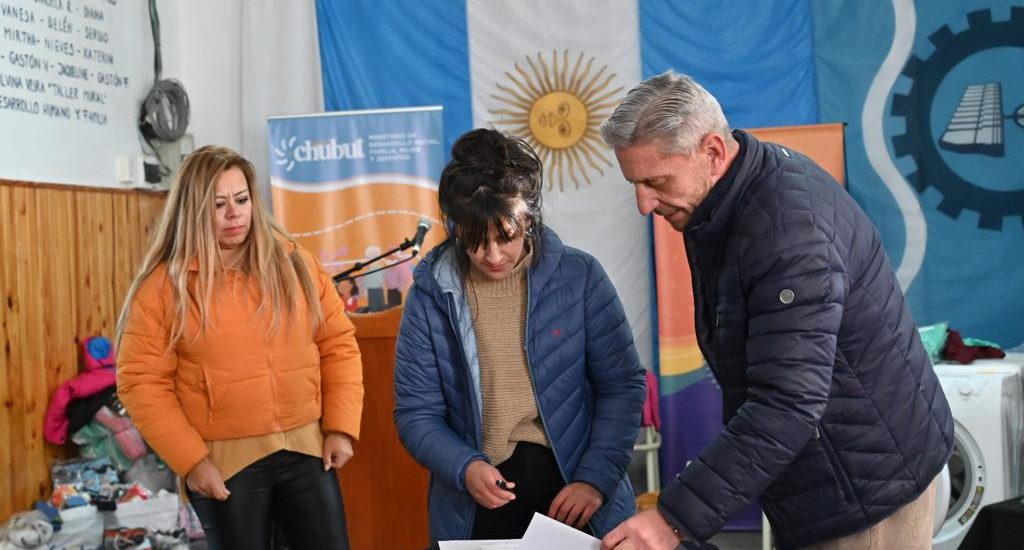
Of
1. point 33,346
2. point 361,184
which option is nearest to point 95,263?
point 33,346

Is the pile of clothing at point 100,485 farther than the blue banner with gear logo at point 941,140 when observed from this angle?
No

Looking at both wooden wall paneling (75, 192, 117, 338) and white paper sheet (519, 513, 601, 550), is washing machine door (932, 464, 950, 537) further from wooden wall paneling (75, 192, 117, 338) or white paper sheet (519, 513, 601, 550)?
wooden wall paneling (75, 192, 117, 338)

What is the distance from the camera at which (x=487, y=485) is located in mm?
1723

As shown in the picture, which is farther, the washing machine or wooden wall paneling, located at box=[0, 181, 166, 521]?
wooden wall paneling, located at box=[0, 181, 166, 521]

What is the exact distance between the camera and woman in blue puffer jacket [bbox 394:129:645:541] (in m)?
1.76

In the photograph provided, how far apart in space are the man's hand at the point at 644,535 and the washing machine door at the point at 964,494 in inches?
105

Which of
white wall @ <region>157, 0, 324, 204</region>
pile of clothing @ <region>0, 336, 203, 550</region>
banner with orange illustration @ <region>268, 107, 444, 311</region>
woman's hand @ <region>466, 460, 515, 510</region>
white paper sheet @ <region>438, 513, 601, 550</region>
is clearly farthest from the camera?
white wall @ <region>157, 0, 324, 204</region>

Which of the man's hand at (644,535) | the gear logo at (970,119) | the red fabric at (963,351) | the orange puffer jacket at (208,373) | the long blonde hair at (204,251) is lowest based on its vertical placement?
the red fabric at (963,351)

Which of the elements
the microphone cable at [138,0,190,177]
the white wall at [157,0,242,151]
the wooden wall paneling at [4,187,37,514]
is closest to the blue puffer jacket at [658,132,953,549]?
the wooden wall paneling at [4,187,37,514]

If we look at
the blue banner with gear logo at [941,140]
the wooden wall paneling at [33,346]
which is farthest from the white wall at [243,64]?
the blue banner with gear logo at [941,140]

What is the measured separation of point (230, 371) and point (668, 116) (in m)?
1.37

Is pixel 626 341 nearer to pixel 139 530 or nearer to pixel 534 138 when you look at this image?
pixel 139 530

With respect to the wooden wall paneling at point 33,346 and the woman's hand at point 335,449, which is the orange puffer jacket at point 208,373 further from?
the wooden wall paneling at point 33,346

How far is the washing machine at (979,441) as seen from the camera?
3.68 metres
